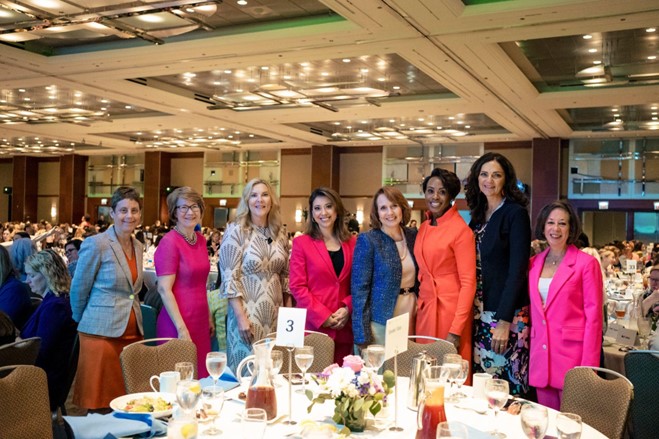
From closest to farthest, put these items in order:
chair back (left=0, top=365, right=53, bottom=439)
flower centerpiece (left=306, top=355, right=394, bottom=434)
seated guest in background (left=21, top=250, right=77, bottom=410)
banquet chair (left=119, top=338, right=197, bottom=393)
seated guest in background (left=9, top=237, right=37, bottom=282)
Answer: flower centerpiece (left=306, top=355, right=394, bottom=434), chair back (left=0, top=365, right=53, bottom=439), banquet chair (left=119, top=338, right=197, bottom=393), seated guest in background (left=21, top=250, right=77, bottom=410), seated guest in background (left=9, top=237, right=37, bottom=282)

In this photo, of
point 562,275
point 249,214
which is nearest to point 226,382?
point 249,214

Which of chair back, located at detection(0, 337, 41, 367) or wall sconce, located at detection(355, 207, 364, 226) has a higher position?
wall sconce, located at detection(355, 207, 364, 226)

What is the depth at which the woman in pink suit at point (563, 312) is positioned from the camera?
3.50 m

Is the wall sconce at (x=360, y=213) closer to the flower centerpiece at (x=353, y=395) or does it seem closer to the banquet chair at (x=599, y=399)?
the banquet chair at (x=599, y=399)

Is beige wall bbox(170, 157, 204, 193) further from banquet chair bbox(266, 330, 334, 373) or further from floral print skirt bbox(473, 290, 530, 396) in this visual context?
floral print skirt bbox(473, 290, 530, 396)

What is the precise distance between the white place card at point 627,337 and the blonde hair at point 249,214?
247 cm

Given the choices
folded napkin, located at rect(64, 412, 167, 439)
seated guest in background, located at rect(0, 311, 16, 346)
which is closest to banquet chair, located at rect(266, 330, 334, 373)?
folded napkin, located at rect(64, 412, 167, 439)

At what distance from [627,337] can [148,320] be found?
147 inches

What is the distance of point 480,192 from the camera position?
4.02m

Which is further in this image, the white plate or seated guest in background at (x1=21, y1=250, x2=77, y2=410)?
seated guest in background at (x1=21, y1=250, x2=77, y2=410)

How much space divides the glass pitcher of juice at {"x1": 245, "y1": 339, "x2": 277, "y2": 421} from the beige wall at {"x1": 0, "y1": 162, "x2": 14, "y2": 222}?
3198cm

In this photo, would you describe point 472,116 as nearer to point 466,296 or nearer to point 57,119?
point 57,119

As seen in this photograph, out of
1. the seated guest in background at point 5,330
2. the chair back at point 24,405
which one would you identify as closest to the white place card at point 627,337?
the chair back at point 24,405

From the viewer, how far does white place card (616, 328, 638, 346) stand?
4445 millimetres
